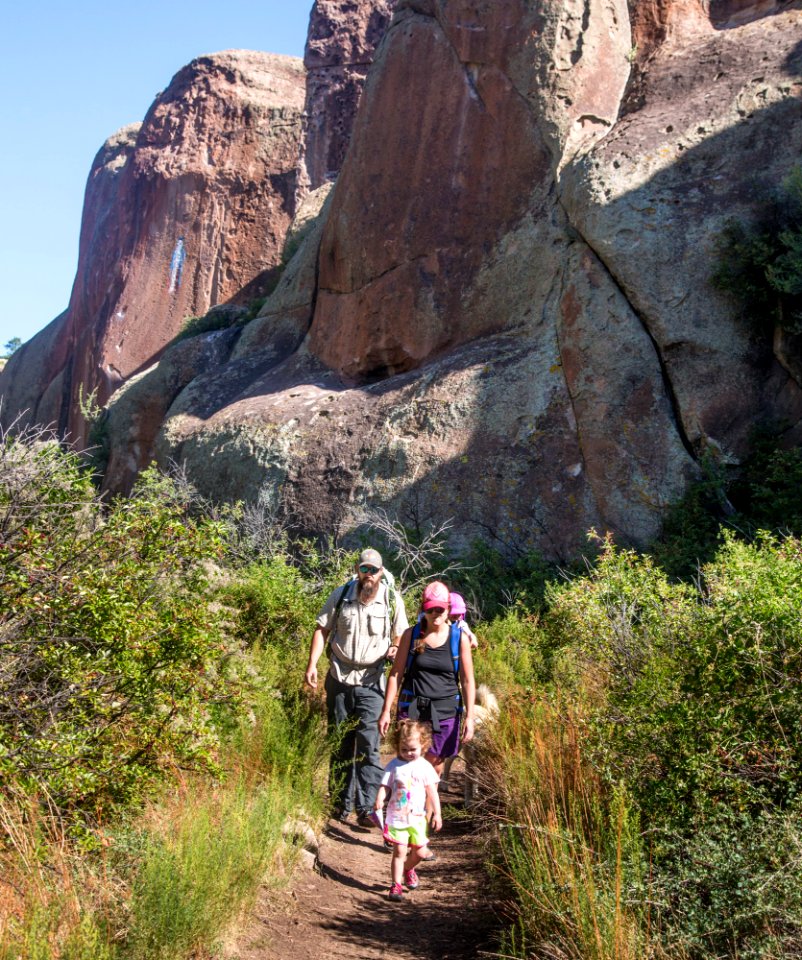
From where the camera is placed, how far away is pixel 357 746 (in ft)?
19.2

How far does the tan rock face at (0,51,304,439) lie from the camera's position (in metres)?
23.8

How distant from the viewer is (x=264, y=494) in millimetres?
13289

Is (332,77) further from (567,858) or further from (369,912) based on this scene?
(567,858)

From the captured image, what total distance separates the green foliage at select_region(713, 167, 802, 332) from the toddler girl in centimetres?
710

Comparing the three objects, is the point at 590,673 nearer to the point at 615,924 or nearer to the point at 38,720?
the point at 615,924

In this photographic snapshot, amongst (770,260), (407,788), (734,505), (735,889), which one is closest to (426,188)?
(770,260)

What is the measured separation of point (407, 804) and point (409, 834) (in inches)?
5.5

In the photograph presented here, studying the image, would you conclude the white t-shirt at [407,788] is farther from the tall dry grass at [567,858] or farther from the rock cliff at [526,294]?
the rock cliff at [526,294]

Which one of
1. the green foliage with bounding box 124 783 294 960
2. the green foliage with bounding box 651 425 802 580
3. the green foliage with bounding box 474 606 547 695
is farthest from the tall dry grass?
the green foliage with bounding box 651 425 802 580

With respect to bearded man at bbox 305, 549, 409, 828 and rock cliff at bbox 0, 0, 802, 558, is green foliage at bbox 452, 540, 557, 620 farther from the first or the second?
bearded man at bbox 305, 549, 409, 828

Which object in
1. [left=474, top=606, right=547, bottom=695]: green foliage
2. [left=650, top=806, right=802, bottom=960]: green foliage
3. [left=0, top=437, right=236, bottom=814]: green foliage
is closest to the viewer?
[left=650, top=806, right=802, bottom=960]: green foliage

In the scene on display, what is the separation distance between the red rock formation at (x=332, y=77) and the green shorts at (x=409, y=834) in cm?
Answer: 2025

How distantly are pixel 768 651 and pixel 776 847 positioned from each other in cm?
74

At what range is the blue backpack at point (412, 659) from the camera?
5.45m
